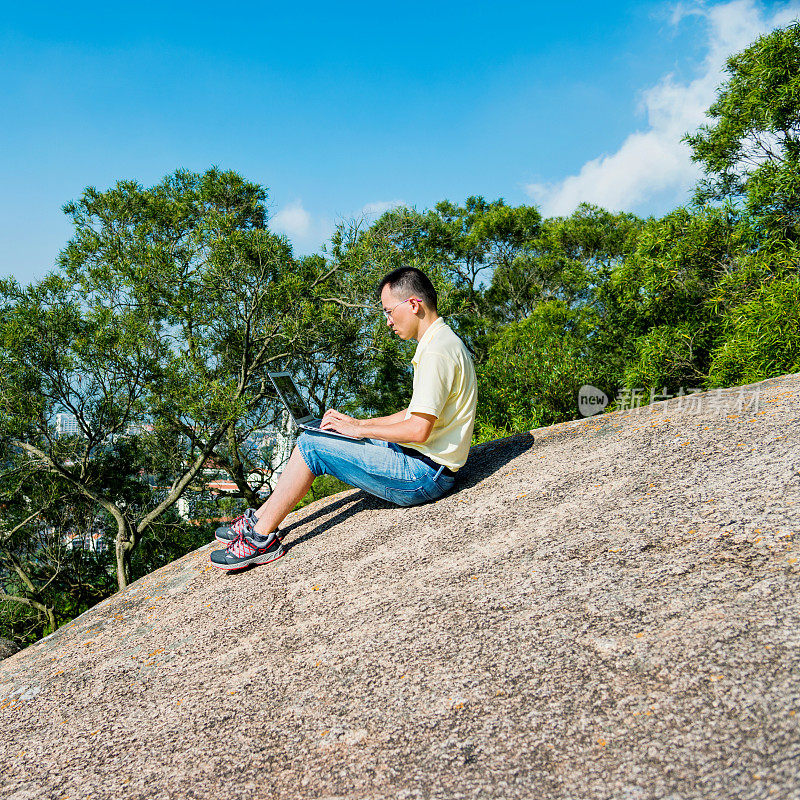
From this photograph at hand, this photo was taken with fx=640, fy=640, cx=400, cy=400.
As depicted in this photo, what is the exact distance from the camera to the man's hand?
3887 millimetres

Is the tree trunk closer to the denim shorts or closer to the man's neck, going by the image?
the denim shorts

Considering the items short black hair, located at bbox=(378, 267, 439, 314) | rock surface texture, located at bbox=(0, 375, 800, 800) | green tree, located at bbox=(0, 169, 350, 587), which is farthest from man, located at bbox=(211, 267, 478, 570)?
green tree, located at bbox=(0, 169, 350, 587)

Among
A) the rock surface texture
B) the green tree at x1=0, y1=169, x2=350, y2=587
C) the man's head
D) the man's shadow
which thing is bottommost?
the rock surface texture

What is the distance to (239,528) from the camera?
4316 mm

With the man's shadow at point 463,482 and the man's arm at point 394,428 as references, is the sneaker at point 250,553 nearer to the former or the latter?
the man's shadow at point 463,482

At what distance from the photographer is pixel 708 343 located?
988cm

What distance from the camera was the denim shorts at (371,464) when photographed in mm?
3955

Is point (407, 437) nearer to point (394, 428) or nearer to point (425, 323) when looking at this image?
point (394, 428)

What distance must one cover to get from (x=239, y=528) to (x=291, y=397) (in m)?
0.95

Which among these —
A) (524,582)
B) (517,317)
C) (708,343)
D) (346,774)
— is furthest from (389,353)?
(517,317)

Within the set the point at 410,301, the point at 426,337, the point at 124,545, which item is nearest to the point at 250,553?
the point at 426,337

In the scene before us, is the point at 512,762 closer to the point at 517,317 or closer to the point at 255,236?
the point at 255,236

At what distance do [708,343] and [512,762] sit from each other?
30.4ft

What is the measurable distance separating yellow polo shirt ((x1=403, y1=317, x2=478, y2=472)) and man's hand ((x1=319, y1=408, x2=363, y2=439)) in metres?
0.33
